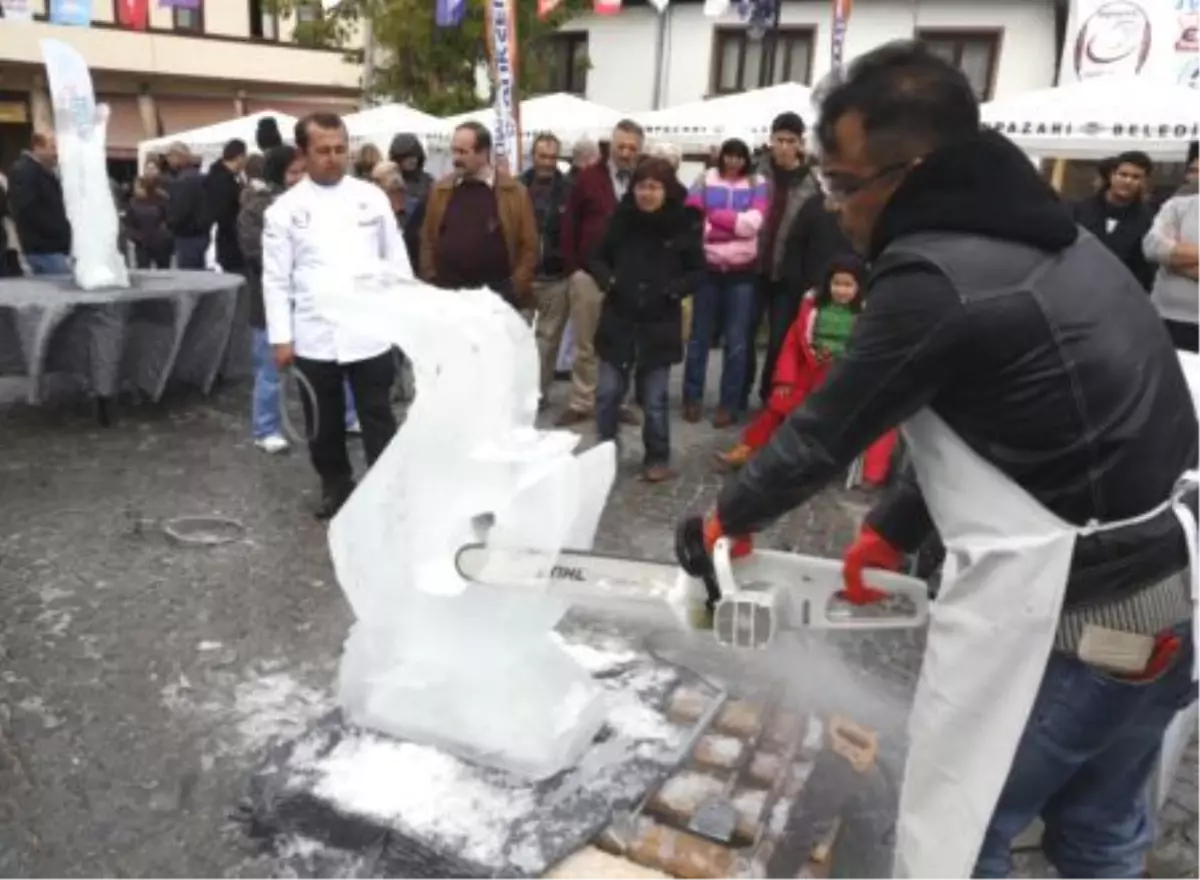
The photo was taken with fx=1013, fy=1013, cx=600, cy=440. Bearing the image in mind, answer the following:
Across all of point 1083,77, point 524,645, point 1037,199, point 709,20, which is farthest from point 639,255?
point 709,20

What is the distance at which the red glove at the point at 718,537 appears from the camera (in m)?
1.90

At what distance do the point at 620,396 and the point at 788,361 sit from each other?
953 mm

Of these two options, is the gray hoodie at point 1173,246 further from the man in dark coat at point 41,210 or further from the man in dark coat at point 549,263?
the man in dark coat at point 41,210

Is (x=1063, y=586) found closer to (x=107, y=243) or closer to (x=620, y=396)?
(x=620, y=396)

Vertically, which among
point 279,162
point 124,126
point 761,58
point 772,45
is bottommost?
point 279,162

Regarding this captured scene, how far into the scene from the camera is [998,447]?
1.62 meters

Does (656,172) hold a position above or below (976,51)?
below

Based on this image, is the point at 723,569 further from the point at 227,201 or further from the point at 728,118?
the point at 728,118

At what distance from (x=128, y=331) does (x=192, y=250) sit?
392 cm

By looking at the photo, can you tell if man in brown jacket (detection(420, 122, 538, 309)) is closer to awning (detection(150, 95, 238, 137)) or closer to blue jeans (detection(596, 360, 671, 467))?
blue jeans (detection(596, 360, 671, 467))

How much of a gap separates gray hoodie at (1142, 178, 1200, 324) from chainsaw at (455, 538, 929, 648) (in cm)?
360

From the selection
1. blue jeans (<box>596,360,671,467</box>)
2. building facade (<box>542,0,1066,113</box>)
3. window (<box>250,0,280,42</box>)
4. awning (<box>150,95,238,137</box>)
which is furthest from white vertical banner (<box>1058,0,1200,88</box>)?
awning (<box>150,95,238,137</box>)

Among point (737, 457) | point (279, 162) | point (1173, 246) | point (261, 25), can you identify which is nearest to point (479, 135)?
point (279, 162)

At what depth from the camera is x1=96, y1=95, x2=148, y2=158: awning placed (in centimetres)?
2244
